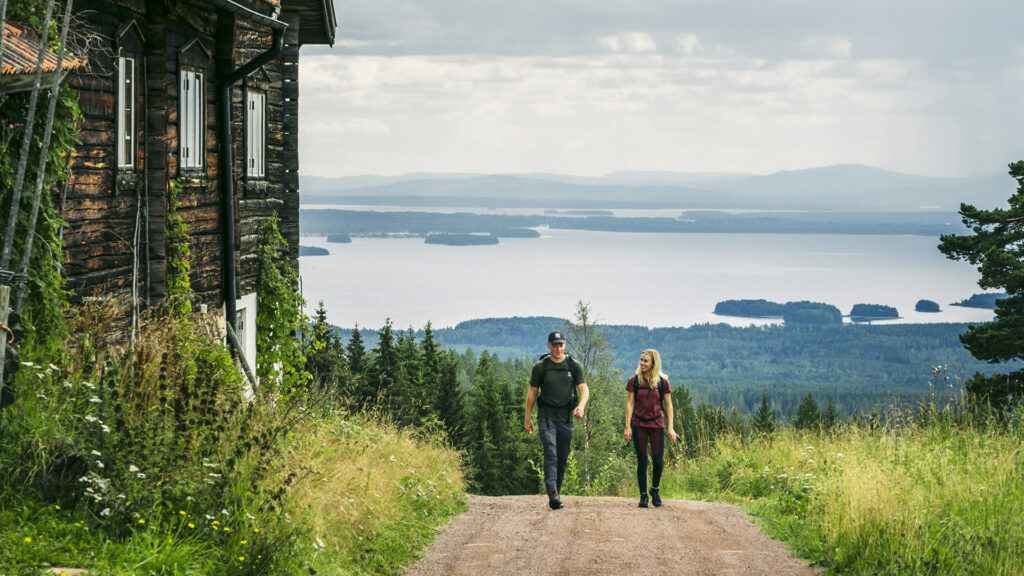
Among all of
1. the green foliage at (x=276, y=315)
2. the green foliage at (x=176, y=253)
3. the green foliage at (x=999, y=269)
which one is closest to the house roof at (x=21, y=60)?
the green foliage at (x=176, y=253)

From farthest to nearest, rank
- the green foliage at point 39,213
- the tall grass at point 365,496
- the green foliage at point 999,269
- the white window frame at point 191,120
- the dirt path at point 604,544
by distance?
1. the green foliage at point 999,269
2. the white window frame at point 191,120
3. the dirt path at point 604,544
4. the tall grass at point 365,496
5. the green foliage at point 39,213

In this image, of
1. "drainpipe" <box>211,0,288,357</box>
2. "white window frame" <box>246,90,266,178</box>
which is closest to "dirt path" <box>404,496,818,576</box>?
"drainpipe" <box>211,0,288,357</box>

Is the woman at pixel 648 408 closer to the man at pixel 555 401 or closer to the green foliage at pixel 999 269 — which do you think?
the man at pixel 555 401

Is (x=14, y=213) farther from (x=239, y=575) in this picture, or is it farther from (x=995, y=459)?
(x=995, y=459)

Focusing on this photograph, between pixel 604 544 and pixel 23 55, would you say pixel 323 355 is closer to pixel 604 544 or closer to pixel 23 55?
pixel 604 544

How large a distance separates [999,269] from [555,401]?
22.4 metres

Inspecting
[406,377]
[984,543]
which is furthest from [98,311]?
[406,377]

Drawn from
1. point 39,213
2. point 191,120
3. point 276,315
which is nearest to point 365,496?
point 39,213

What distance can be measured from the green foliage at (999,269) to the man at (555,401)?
2020 cm

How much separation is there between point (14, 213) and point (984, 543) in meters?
7.89

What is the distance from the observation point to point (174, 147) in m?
12.3

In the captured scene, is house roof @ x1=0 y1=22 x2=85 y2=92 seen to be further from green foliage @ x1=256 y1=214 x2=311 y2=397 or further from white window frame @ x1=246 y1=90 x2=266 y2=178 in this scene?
green foliage @ x1=256 y1=214 x2=311 y2=397

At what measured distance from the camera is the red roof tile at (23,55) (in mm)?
7543

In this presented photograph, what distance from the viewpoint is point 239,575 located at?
267 inches
